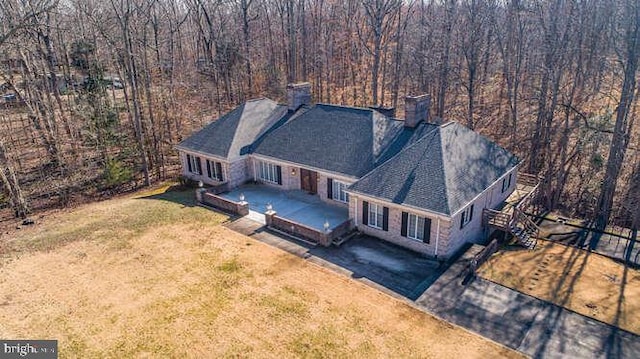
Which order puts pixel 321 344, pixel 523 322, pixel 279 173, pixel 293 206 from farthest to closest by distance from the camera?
pixel 279 173, pixel 293 206, pixel 523 322, pixel 321 344

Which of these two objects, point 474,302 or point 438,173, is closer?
point 474,302

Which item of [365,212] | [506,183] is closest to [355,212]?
[365,212]

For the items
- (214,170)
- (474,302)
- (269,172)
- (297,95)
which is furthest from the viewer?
(297,95)

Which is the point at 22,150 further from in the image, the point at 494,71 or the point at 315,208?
the point at 494,71

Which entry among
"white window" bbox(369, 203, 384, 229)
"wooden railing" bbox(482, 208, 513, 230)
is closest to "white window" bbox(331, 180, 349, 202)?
"white window" bbox(369, 203, 384, 229)

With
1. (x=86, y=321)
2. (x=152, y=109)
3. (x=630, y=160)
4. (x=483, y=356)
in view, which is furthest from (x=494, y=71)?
(x=86, y=321)

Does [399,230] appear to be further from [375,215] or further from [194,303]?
[194,303]

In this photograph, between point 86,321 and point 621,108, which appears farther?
point 621,108
